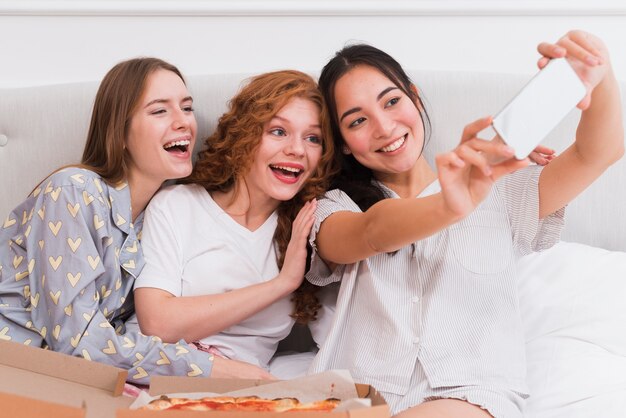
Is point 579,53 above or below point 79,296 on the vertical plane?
above

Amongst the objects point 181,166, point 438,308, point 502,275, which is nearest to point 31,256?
point 181,166

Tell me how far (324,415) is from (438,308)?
61 centimetres

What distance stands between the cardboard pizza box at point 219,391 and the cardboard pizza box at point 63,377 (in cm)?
8

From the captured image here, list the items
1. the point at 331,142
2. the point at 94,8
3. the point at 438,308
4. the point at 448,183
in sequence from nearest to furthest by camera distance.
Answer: the point at 448,183
the point at 438,308
the point at 331,142
the point at 94,8

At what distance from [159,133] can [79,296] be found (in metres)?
0.39

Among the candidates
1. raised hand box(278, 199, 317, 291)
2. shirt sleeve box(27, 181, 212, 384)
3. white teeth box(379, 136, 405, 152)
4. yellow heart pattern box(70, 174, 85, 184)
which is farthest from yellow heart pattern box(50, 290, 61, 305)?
white teeth box(379, 136, 405, 152)

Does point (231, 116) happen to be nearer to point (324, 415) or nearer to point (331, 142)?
point (331, 142)

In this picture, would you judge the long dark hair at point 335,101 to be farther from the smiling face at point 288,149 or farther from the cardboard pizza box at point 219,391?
the cardboard pizza box at point 219,391

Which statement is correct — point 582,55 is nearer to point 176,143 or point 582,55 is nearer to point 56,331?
point 176,143

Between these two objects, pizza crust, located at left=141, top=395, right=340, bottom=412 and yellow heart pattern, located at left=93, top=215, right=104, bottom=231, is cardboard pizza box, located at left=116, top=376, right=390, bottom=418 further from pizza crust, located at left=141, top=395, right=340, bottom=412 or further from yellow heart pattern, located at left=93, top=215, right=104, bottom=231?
yellow heart pattern, located at left=93, top=215, right=104, bottom=231

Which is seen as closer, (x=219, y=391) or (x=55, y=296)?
(x=219, y=391)

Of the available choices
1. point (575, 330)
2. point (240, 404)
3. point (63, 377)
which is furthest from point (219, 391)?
point (575, 330)

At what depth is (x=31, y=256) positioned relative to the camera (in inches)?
59.3

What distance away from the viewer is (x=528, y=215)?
149cm
